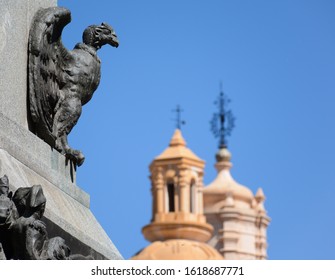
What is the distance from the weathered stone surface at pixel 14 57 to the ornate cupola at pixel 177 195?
76.6m

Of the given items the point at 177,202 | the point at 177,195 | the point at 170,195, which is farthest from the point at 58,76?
the point at 170,195

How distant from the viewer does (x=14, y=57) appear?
11.0 m

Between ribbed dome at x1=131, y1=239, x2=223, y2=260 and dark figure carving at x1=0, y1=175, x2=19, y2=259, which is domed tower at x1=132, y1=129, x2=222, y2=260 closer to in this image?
ribbed dome at x1=131, y1=239, x2=223, y2=260

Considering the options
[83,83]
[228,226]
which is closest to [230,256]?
[228,226]

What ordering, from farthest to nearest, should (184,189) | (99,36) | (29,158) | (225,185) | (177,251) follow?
(225,185) < (184,189) < (177,251) < (99,36) < (29,158)

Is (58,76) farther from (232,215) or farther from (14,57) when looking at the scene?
(232,215)

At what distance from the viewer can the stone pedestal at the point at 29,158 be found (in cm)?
1030

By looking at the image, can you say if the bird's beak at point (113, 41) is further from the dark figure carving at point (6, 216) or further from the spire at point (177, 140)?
the spire at point (177, 140)

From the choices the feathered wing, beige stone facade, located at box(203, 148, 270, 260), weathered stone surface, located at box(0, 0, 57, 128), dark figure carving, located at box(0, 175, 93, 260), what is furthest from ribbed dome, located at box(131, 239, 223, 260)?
dark figure carving, located at box(0, 175, 93, 260)

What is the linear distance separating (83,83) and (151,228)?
3087 inches

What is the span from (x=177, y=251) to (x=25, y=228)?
73.7 meters

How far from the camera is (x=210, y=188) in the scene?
9881 cm
